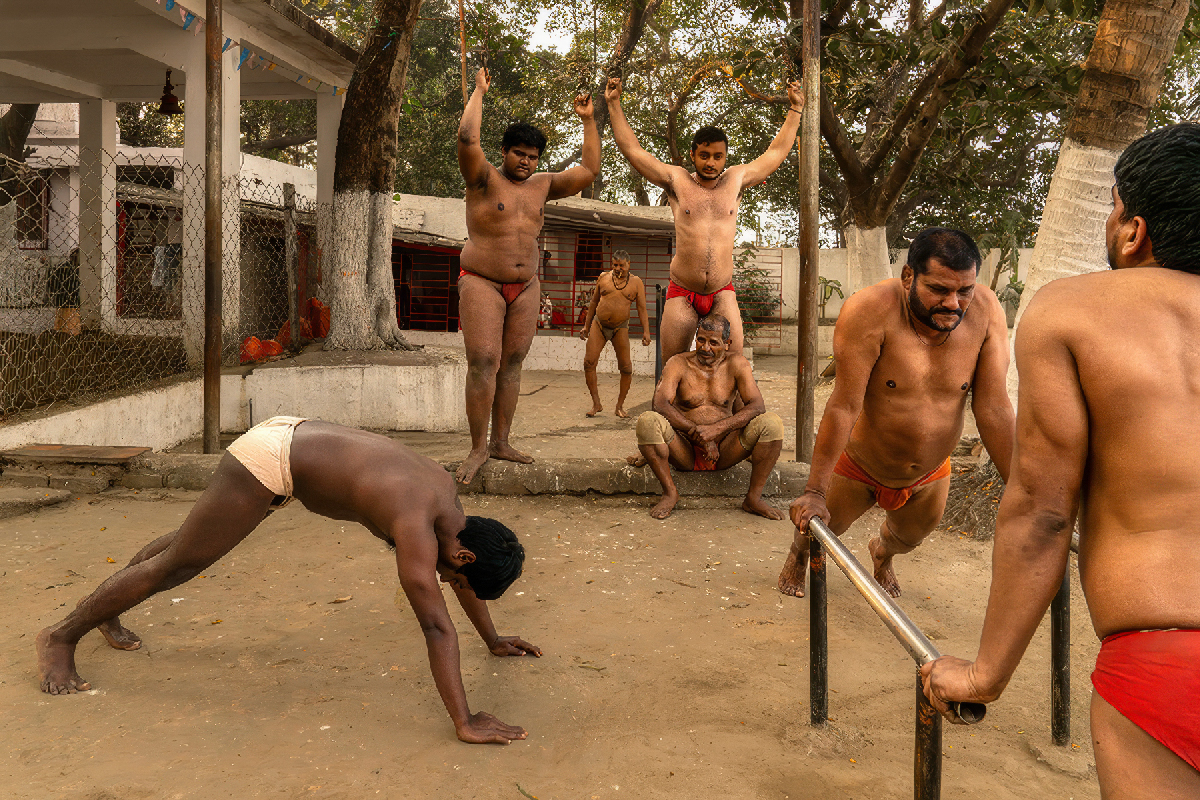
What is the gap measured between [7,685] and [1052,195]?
573 centimetres

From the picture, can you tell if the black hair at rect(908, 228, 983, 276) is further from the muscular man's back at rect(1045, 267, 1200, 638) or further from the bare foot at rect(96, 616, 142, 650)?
the bare foot at rect(96, 616, 142, 650)

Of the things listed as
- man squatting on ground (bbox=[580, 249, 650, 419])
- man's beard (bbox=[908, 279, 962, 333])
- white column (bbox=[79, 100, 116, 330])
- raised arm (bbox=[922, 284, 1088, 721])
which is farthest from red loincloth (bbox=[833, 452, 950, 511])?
white column (bbox=[79, 100, 116, 330])

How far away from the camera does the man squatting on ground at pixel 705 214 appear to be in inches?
228

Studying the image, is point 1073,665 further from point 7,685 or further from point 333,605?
point 7,685

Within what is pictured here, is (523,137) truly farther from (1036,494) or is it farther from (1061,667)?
(1036,494)

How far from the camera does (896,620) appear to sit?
204 centimetres

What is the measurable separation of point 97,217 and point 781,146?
9023 millimetres

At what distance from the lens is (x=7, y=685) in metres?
3.19

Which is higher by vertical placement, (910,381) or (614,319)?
(614,319)

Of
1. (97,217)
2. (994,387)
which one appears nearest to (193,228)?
(97,217)

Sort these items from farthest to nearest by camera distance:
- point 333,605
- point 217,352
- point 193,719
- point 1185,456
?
point 217,352
point 333,605
point 193,719
point 1185,456

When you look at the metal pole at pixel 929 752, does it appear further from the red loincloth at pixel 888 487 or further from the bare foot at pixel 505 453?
the bare foot at pixel 505 453

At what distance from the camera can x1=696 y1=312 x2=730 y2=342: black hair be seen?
5758 mm

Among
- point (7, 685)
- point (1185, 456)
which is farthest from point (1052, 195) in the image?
point (7, 685)
